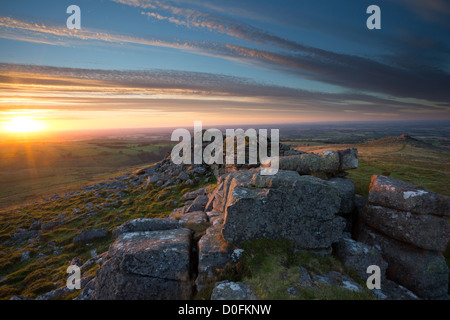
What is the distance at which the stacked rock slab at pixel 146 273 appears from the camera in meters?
7.86

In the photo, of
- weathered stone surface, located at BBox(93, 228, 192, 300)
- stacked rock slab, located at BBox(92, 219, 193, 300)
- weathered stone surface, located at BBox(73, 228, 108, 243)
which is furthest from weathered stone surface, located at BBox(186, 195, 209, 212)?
weathered stone surface, located at BBox(73, 228, 108, 243)

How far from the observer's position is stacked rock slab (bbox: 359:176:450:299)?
10359mm

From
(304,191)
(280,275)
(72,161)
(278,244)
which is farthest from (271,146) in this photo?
(72,161)

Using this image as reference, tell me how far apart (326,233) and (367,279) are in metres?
2.57

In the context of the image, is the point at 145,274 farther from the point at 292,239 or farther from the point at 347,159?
the point at 347,159

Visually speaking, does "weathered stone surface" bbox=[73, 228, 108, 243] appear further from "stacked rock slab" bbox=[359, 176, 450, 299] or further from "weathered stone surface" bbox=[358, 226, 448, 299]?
"weathered stone surface" bbox=[358, 226, 448, 299]

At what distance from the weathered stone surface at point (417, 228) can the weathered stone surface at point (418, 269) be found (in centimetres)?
51

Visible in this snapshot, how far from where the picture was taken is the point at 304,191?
10492 mm

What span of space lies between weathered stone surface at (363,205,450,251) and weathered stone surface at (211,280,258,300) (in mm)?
9699

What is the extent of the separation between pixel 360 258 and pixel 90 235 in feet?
72.6

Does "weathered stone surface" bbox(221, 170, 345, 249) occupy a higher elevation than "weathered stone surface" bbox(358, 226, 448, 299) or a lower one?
higher

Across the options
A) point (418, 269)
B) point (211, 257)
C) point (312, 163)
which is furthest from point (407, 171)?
point (211, 257)

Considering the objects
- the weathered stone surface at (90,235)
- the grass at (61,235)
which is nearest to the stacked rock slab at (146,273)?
the grass at (61,235)
